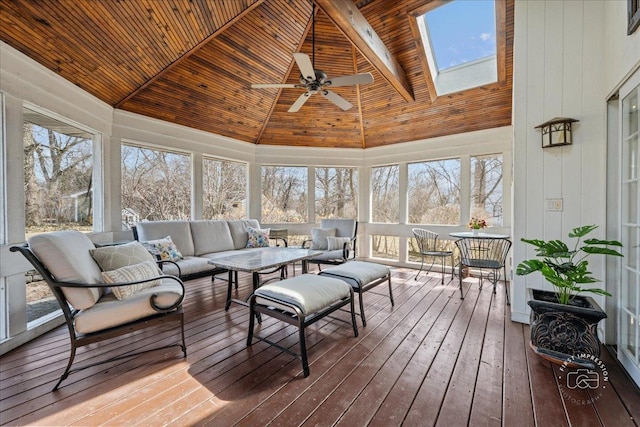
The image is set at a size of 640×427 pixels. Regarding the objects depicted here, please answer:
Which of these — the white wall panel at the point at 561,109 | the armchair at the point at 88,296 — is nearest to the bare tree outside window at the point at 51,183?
the armchair at the point at 88,296

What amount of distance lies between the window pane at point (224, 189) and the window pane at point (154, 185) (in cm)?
37

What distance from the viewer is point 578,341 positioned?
2025 millimetres

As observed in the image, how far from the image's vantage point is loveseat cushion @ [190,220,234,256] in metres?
4.44

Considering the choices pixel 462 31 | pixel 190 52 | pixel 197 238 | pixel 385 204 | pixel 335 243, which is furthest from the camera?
pixel 385 204

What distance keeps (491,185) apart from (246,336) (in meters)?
4.69

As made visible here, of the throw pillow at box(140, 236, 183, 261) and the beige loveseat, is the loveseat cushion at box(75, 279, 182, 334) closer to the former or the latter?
the beige loveseat

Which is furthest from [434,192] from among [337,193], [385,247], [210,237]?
[210,237]

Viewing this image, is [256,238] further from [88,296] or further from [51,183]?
[88,296]

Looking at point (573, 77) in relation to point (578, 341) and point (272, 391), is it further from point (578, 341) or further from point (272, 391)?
point (272, 391)

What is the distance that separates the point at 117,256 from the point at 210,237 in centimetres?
220

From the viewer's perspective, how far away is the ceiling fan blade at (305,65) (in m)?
2.62

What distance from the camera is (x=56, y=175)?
3.11m

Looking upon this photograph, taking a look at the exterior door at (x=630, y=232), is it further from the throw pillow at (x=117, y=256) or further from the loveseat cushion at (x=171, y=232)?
the loveseat cushion at (x=171, y=232)

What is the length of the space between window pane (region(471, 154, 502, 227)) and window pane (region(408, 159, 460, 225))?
11.2 inches
